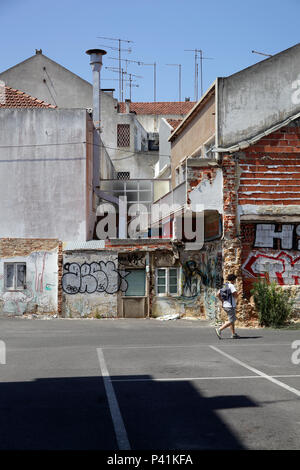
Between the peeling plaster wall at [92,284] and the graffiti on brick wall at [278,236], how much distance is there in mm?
5706

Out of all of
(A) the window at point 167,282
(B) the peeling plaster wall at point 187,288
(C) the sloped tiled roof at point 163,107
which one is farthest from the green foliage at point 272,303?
(C) the sloped tiled roof at point 163,107

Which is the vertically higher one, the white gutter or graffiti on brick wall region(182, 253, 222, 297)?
the white gutter

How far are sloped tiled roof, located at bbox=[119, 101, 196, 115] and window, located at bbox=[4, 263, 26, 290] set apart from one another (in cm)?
3052

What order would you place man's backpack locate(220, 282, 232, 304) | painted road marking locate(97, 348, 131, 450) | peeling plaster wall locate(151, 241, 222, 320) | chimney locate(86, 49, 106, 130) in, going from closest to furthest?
1. painted road marking locate(97, 348, 131, 450)
2. man's backpack locate(220, 282, 232, 304)
3. peeling plaster wall locate(151, 241, 222, 320)
4. chimney locate(86, 49, 106, 130)

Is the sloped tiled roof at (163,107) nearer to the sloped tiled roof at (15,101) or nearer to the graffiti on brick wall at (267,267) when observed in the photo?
the sloped tiled roof at (15,101)

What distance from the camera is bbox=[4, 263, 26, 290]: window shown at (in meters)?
24.3

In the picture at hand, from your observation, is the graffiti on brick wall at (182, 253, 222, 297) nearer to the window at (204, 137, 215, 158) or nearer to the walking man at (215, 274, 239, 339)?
the window at (204, 137, 215, 158)

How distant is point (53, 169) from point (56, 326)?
768 cm

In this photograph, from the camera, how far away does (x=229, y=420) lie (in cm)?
671

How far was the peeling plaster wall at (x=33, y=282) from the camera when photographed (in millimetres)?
24062

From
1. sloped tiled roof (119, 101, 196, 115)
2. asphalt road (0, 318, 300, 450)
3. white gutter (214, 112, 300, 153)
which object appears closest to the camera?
asphalt road (0, 318, 300, 450)

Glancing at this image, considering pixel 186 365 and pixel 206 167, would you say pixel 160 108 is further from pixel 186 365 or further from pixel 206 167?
pixel 186 365

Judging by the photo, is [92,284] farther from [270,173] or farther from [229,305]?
[229,305]

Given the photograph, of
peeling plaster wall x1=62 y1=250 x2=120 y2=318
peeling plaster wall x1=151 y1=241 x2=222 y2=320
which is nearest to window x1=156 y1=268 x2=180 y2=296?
peeling plaster wall x1=151 y1=241 x2=222 y2=320
